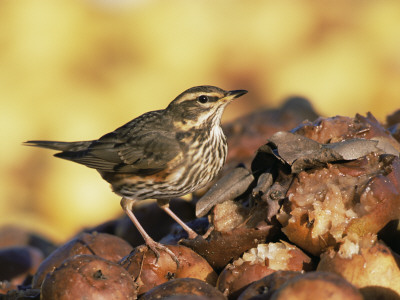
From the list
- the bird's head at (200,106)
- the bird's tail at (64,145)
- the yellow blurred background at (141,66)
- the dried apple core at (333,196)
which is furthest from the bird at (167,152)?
the yellow blurred background at (141,66)

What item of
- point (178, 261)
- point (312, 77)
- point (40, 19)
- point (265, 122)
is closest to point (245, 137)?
point (265, 122)

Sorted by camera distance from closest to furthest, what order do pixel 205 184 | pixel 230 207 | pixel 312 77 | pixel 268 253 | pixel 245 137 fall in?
pixel 268 253 → pixel 230 207 → pixel 205 184 → pixel 245 137 → pixel 312 77

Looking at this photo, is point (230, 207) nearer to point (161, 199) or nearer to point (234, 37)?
point (161, 199)

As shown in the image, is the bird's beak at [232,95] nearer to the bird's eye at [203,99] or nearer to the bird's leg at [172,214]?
the bird's eye at [203,99]

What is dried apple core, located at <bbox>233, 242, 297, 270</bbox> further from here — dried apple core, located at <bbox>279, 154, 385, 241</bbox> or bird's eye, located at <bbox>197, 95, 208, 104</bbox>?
bird's eye, located at <bbox>197, 95, 208, 104</bbox>

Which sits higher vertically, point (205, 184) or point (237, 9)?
point (237, 9)

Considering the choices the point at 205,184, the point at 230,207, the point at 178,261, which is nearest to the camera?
the point at 178,261

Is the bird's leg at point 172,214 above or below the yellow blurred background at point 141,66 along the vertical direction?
below
